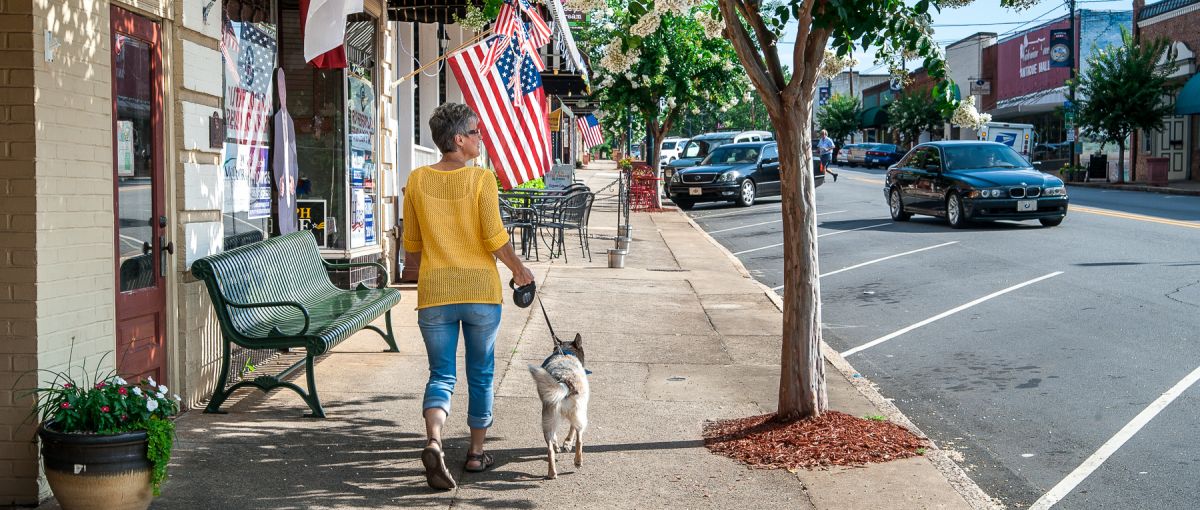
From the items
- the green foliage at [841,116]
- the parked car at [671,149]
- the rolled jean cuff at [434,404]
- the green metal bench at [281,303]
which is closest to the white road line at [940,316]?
the green metal bench at [281,303]

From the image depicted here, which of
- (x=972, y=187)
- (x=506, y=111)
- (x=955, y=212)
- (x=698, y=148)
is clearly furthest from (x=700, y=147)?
(x=506, y=111)

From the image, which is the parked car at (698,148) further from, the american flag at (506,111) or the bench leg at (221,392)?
the bench leg at (221,392)

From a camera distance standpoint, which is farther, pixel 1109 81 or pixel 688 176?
pixel 1109 81

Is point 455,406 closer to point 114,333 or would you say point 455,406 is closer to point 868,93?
point 114,333

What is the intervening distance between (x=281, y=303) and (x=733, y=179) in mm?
22041

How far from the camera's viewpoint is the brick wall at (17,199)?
15.0ft

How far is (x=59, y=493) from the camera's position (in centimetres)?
441

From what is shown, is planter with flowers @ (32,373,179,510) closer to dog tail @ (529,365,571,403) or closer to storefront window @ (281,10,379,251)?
dog tail @ (529,365,571,403)

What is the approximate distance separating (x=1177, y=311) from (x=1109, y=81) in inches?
1248

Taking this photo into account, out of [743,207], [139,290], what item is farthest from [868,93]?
[139,290]

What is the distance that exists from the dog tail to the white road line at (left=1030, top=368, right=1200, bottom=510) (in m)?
2.30

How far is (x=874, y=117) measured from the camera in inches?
3167

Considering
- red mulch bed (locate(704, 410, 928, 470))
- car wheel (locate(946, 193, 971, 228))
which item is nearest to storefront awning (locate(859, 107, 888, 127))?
car wheel (locate(946, 193, 971, 228))

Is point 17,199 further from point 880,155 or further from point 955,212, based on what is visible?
point 880,155
